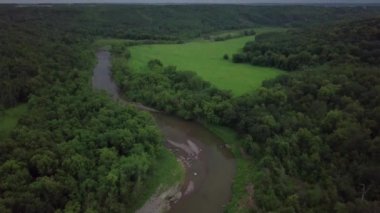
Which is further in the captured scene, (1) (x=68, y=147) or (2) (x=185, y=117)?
(2) (x=185, y=117)

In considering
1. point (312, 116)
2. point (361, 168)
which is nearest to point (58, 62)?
point (312, 116)

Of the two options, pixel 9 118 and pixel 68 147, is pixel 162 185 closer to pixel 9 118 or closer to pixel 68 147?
pixel 68 147

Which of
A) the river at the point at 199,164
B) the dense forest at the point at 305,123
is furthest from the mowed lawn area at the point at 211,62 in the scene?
the river at the point at 199,164

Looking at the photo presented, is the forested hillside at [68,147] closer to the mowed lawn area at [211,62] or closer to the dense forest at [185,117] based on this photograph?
the dense forest at [185,117]

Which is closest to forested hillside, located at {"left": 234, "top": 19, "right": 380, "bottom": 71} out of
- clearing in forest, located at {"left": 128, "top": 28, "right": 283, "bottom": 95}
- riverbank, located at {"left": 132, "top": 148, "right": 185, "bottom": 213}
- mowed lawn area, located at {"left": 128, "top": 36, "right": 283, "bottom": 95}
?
clearing in forest, located at {"left": 128, "top": 28, "right": 283, "bottom": 95}

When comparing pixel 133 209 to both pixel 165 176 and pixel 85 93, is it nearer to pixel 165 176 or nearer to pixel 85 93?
pixel 165 176

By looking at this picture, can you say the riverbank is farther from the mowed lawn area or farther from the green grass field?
the mowed lawn area

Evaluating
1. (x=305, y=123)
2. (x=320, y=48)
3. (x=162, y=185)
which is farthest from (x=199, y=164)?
(x=320, y=48)
